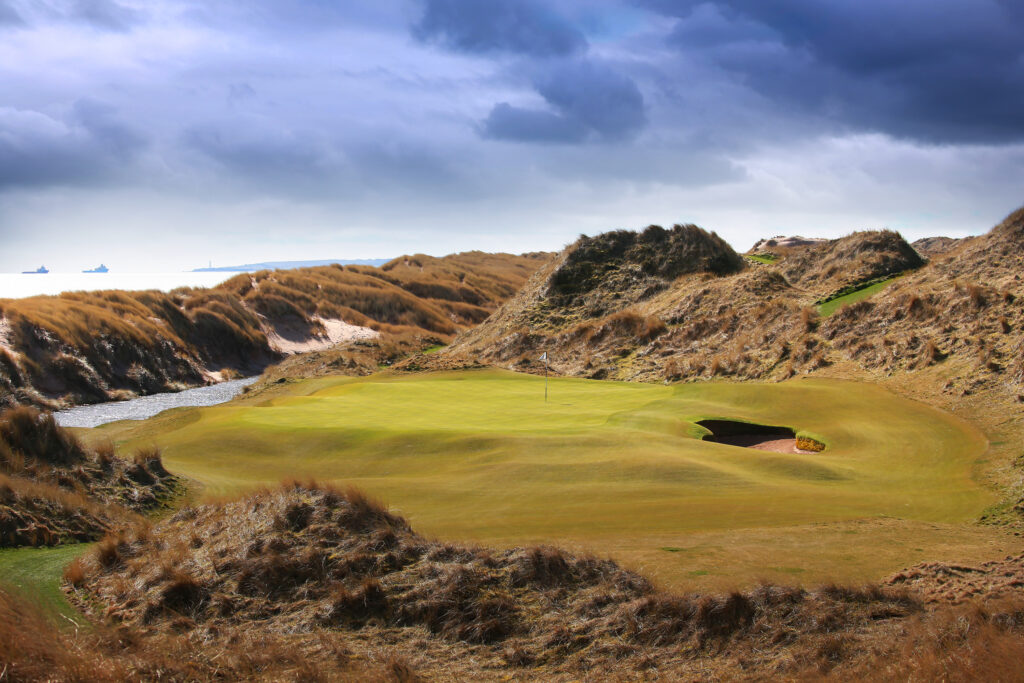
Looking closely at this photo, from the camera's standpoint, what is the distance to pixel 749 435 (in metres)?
19.0

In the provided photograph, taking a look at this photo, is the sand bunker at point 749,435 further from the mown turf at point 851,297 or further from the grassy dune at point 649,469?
the mown turf at point 851,297

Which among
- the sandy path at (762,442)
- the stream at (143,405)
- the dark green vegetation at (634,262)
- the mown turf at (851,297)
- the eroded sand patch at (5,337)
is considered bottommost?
the stream at (143,405)

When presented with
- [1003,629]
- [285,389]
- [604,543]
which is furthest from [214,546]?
[285,389]

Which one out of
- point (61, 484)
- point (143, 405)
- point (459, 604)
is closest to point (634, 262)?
point (143, 405)

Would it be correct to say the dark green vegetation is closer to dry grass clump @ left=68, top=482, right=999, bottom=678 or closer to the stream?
the stream

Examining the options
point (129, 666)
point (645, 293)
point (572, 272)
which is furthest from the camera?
point (572, 272)

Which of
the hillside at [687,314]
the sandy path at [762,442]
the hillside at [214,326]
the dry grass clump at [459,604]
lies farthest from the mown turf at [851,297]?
the hillside at [214,326]

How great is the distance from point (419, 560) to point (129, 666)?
3.51 m

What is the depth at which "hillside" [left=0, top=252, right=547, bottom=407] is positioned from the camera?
128 feet

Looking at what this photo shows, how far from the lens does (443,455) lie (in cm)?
1564

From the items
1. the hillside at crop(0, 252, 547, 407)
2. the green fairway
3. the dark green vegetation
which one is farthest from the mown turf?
the green fairway

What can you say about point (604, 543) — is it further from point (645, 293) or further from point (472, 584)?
point (645, 293)

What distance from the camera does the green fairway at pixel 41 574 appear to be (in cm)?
724

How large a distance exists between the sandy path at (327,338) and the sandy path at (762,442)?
43628mm
